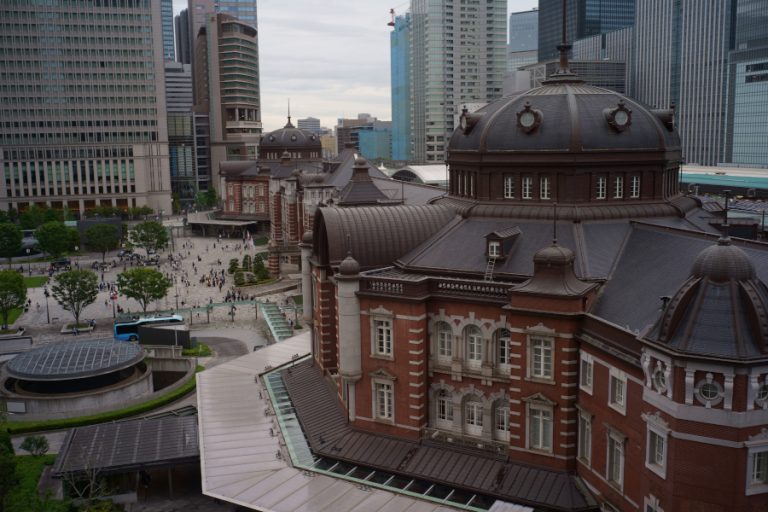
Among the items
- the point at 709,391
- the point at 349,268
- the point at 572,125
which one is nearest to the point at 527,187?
the point at 572,125

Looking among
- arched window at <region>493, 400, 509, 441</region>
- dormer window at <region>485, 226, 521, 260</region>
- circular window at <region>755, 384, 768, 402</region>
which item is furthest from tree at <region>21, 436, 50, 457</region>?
circular window at <region>755, 384, 768, 402</region>

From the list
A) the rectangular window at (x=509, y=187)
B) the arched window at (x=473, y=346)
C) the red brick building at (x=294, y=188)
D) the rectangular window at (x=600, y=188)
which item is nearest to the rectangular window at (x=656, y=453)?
the arched window at (x=473, y=346)

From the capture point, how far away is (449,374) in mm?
42906

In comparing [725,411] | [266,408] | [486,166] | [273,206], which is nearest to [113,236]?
[273,206]

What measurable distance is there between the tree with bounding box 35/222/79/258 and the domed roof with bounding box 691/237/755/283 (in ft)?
385

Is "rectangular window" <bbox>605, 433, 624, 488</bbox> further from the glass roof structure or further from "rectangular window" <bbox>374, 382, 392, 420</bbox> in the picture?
the glass roof structure

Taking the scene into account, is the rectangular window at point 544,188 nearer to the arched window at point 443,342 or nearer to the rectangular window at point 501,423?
the arched window at point 443,342

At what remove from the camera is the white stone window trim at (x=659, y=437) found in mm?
29266

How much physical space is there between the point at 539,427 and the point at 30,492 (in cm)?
2762

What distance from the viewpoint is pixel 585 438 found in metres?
37.2

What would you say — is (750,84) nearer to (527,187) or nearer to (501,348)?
(527,187)

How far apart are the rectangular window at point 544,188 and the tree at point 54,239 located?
102 m

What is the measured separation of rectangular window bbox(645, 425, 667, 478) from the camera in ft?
97.1

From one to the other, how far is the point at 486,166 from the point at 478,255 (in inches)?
240
